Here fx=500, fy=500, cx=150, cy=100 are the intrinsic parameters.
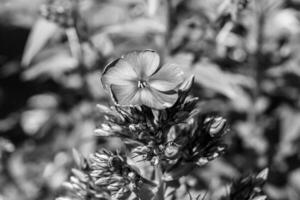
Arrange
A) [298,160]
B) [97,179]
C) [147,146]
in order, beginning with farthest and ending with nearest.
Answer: [298,160], [97,179], [147,146]

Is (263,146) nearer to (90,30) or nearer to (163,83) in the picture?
(90,30)

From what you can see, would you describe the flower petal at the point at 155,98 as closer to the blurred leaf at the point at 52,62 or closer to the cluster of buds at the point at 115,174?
the cluster of buds at the point at 115,174

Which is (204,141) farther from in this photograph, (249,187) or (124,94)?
(124,94)

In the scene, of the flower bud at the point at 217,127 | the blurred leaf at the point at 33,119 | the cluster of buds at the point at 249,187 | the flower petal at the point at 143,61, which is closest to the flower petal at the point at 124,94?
the flower petal at the point at 143,61

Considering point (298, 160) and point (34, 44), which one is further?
point (298, 160)

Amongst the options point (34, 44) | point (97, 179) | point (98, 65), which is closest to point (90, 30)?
point (98, 65)

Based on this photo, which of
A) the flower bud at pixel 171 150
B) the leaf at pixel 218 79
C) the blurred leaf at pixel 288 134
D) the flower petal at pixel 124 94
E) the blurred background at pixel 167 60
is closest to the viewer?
the flower petal at pixel 124 94

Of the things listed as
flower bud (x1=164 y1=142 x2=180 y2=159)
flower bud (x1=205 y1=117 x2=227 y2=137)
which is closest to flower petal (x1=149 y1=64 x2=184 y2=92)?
flower bud (x1=164 y1=142 x2=180 y2=159)

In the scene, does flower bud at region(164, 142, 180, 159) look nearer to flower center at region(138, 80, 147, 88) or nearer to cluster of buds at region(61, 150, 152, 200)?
cluster of buds at region(61, 150, 152, 200)

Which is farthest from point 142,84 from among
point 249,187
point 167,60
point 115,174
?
point 167,60
